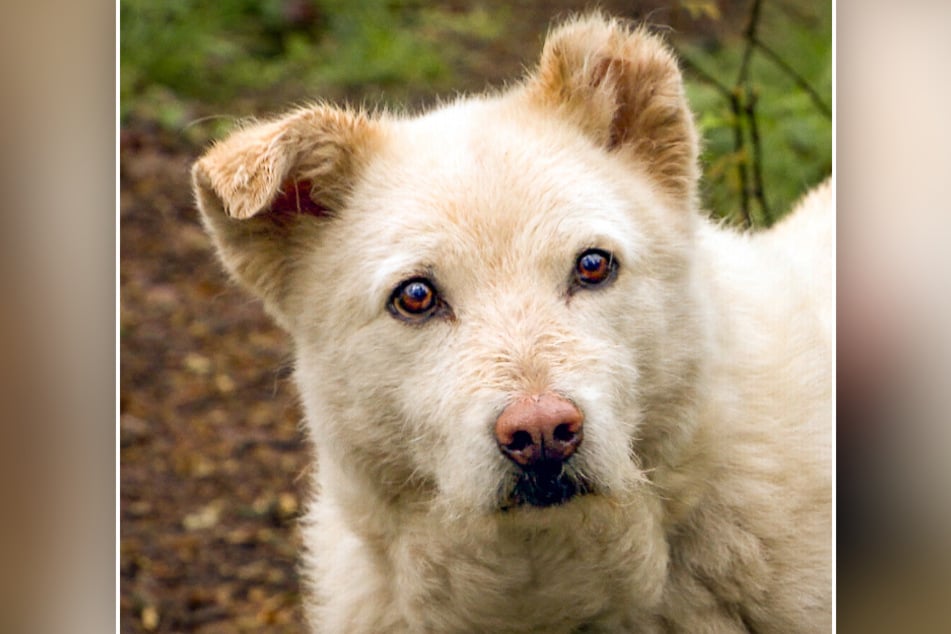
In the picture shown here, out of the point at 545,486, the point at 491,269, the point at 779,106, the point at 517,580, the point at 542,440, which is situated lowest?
the point at 517,580

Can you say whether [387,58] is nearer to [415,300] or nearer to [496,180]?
[496,180]

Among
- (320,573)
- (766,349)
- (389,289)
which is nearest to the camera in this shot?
(389,289)

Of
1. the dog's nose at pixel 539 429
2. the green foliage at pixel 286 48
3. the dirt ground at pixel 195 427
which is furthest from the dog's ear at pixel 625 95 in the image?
the dog's nose at pixel 539 429

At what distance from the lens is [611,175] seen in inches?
102

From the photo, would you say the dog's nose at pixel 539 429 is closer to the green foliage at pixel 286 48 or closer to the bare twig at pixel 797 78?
the green foliage at pixel 286 48

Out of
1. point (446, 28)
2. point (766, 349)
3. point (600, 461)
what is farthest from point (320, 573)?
point (446, 28)

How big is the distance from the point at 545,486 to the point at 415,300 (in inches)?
20.2

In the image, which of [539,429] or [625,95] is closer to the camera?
[539,429]

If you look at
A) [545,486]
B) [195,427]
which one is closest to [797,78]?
[545,486]

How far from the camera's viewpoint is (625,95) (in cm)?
262

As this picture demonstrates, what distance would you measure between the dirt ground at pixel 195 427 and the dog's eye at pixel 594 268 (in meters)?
0.81
